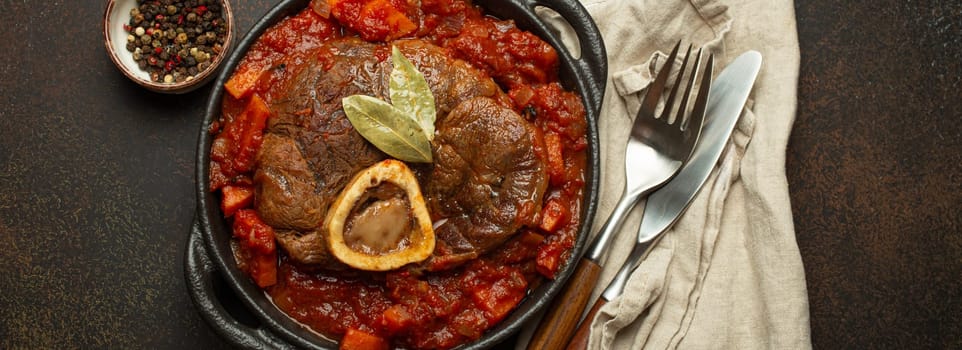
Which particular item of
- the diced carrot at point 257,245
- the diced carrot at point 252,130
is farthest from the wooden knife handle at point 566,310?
the diced carrot at point 252,130

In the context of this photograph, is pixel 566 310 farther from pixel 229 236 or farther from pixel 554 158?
pixel 229 236

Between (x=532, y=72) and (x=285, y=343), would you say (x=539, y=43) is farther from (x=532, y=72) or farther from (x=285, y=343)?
(x=285, y=343)

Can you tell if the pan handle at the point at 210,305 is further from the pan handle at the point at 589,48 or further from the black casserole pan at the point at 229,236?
the pan handle at the point at 589,48

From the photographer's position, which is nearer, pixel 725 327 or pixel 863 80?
pixel 725 327

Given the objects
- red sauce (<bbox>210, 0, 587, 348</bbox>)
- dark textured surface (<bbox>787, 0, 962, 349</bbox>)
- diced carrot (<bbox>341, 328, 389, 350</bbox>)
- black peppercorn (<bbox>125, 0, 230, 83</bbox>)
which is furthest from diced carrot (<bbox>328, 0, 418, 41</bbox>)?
dark textured surface (<bbox>787, 0, 962, 349</bbox>)

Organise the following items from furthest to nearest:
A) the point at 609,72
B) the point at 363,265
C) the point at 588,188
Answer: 1. the point at 609,72
2. the point at 588,188
3. the point at 363,265

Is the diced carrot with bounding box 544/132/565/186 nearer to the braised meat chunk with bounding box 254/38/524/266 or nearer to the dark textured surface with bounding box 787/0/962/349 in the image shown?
the braised meat chunk with bounding box 254/38/524/266

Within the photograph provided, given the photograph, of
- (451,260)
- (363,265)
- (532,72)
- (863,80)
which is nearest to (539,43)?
(532,72)
